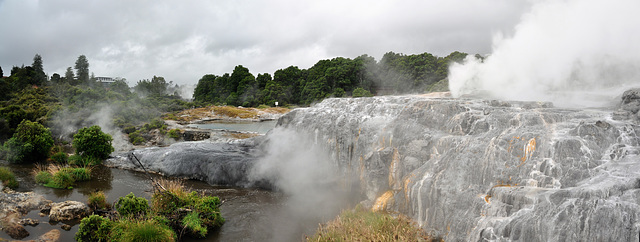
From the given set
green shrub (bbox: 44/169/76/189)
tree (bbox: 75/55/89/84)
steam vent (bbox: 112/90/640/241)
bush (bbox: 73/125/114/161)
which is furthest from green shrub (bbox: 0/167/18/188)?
A: tree (bbox: 75/55/89/84)

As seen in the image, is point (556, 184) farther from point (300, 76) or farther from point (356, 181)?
point (300, 76)

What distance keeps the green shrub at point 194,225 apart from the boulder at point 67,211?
18.2 feet

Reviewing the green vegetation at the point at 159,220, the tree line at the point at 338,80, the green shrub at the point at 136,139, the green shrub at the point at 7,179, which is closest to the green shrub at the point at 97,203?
the green vegetation at the point at 159,220

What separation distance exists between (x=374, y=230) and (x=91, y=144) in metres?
22.5

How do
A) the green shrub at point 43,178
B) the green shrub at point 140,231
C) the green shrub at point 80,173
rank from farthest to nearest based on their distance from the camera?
1. the green shrub at point 80,173
2. the green shrub at point 43,178
3. the green shrub at point 140,231

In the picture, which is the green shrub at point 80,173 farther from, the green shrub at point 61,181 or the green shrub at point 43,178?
the green shrub at point 43,178

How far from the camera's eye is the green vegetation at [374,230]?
Result: 9.09 m

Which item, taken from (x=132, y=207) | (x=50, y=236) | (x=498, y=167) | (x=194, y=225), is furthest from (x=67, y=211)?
(x=498, y=167)

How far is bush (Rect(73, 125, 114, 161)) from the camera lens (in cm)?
2289

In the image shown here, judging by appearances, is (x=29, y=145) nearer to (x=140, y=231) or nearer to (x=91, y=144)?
(x=91, y=144)

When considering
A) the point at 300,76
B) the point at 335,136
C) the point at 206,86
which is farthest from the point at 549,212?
the point at 206,86

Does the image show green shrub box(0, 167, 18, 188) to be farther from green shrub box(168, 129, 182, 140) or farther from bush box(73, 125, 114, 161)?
green shrub box(168, 129, 182, 140)

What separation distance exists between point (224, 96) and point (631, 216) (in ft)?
292

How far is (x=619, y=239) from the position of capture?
6.34 metres
